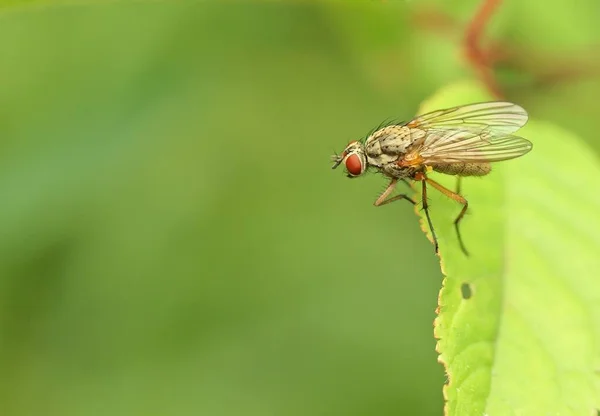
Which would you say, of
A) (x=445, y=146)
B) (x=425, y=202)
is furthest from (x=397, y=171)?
(x=425, y=202)

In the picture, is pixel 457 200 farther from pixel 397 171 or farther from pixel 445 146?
pixel 397 171

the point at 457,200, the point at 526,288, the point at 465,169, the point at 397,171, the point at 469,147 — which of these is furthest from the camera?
the point at 397,171

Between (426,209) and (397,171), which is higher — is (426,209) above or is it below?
below

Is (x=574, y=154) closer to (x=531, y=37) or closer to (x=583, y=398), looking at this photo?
(x=583, y=398)

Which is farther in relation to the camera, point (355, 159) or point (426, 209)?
point (355, 159)

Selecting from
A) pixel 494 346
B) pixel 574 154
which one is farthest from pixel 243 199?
pixel 494 346

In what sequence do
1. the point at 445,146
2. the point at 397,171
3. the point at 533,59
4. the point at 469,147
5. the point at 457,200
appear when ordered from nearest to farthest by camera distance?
the point at 457,200 < the point at 469,147 < the point at 445,146 < the point at 397,171 < the point at 533,59

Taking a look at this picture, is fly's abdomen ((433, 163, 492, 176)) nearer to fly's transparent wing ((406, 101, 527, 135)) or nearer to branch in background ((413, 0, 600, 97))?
fly's transparent wing ((406, 101, 527, 135))
